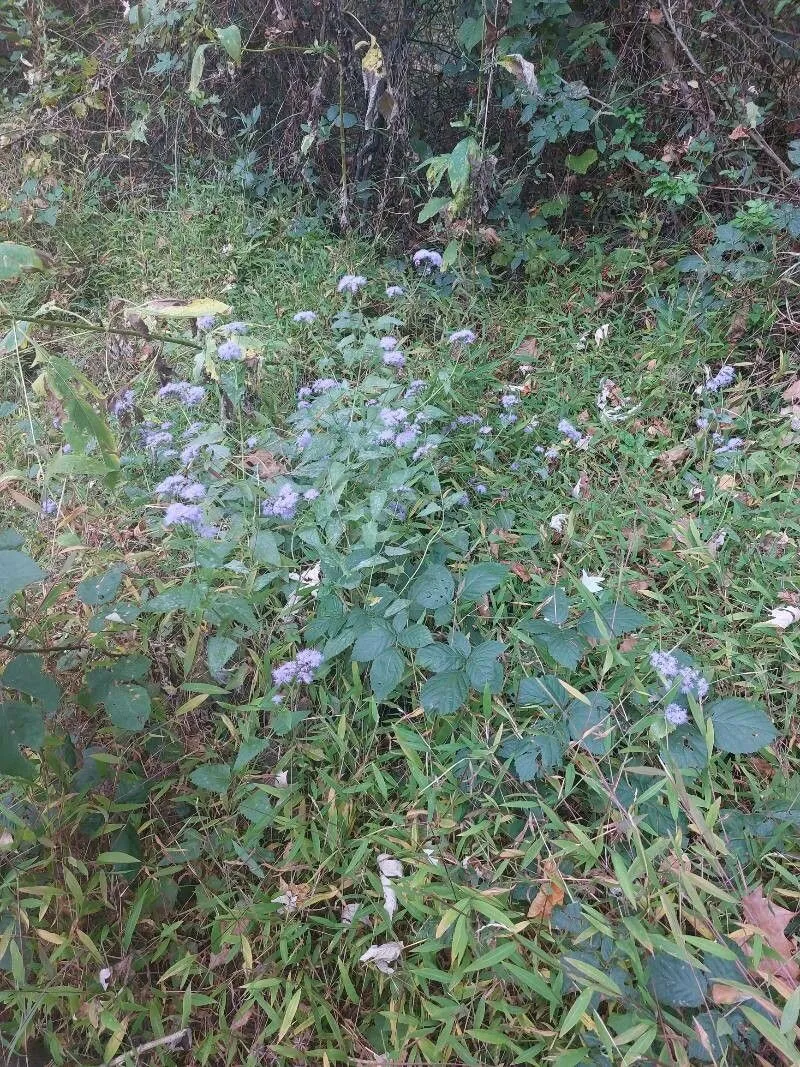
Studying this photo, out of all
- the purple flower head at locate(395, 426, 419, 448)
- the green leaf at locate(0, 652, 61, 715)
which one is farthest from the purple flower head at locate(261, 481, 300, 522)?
the green leaf at locate(0, 652, 61, 715)

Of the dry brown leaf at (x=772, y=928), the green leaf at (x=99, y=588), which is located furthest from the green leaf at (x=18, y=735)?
the dry brown leaf at (x=772, y=928)

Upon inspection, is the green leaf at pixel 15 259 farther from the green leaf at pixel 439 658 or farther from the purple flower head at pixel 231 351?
the green leaf at pixel 439 658

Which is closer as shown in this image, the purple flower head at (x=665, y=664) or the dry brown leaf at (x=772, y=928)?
the dry brown leaf at (x=772, y=928)

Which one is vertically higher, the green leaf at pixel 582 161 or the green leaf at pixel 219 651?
the green leaf at pixel 582 161

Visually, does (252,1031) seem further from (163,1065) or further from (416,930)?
(416,930)

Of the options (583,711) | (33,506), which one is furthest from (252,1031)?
(33,506)

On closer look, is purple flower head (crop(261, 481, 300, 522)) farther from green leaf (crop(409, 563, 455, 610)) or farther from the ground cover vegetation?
green leaf (crop(409, 563, 455, 610))

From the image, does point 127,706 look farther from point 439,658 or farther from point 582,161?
point 582,161

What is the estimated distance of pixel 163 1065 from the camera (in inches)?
50.9

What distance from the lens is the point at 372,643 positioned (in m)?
1.57

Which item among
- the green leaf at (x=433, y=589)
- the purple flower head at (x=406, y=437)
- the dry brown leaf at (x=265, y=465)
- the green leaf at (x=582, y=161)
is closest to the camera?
the green leaf at (x=433, y=589)

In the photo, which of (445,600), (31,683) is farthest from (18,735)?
(445,600)

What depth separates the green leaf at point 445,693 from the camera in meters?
1.45

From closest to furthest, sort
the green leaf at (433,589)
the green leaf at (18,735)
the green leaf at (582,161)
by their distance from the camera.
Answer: the green leaf at (18,735) → the green leaf at (433,589) → the green leaf at (582,161)
